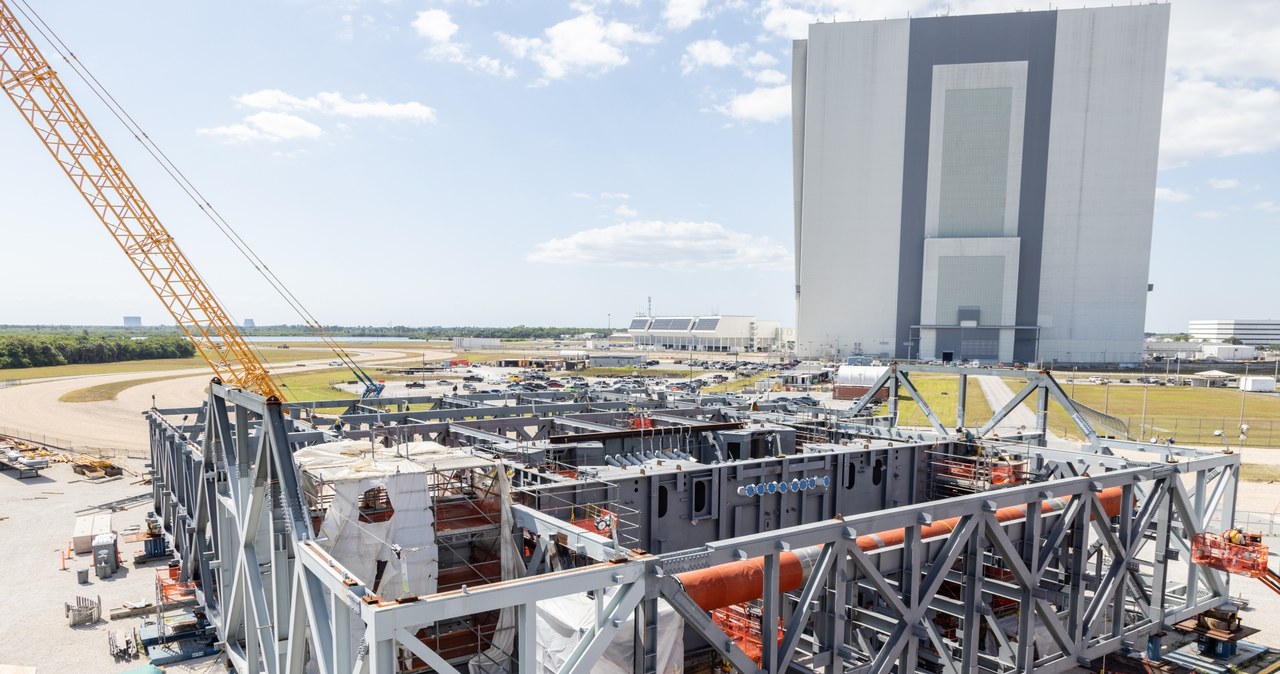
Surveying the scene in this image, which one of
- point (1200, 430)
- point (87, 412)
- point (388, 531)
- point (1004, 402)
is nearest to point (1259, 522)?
point (1200, 430)

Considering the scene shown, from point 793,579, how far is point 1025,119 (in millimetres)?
134875

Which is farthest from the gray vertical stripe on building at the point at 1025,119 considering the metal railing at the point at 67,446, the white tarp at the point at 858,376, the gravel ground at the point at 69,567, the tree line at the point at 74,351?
the tree line at the point at 74,351

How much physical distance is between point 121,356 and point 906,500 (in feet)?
640

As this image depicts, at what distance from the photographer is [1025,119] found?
4823 inches

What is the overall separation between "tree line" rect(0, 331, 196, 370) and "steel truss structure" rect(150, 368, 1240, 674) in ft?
432

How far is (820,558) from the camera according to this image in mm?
12828

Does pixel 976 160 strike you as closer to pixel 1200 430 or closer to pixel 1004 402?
pixel 1004 402

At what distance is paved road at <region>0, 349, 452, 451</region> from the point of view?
68.1m

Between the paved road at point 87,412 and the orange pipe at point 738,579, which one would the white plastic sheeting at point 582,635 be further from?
the paved road at point 87,412

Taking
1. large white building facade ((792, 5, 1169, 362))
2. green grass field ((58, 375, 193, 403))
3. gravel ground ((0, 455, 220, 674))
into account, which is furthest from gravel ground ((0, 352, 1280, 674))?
large white building facade ((792, 5, 1169, 362))

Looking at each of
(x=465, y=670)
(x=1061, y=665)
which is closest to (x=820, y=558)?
(x=465, y=670)

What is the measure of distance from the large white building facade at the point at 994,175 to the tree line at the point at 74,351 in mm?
131552

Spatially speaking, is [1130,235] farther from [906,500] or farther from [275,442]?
[275,442]

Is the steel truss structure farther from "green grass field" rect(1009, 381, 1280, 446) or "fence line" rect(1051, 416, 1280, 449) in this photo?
"fence line" rect(1051, 416, 1280, 449)
